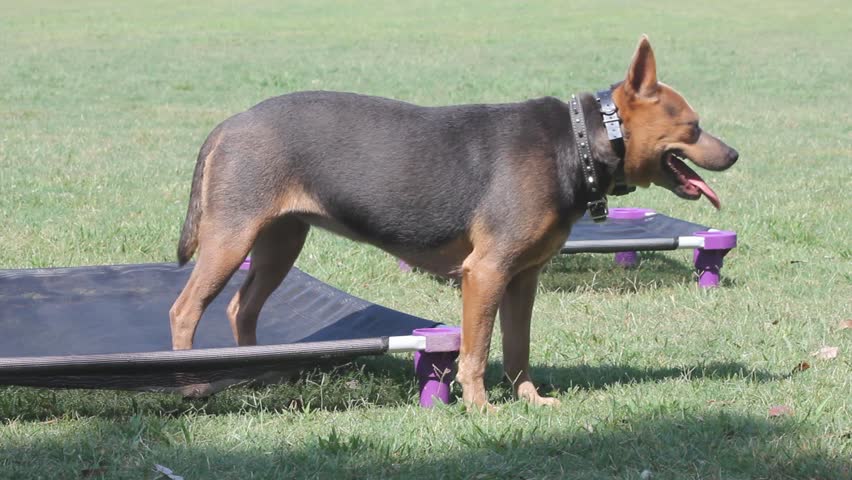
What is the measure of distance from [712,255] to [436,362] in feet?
9.66

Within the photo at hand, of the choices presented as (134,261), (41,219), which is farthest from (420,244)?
(41,219)

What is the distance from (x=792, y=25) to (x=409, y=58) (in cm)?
1320

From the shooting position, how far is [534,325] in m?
6.36

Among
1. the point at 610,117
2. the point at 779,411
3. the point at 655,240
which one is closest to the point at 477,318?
the point at 610,117

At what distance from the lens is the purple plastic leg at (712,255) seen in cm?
717

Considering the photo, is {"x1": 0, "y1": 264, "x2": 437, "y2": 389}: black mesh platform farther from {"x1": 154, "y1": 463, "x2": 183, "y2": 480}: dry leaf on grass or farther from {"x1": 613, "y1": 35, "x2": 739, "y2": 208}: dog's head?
{"x1": 613, "y1": 35, "x2": 739, "y2": 208}: dog's head

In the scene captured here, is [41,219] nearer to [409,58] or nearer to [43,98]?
[43,98]

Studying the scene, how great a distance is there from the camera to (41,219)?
854 centimetres

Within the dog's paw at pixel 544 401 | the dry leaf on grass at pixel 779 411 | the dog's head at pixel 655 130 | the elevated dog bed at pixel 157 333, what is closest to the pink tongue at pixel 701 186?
the dog's head at pixel 655 130

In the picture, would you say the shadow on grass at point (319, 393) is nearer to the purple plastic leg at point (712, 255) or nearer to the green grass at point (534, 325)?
the green grass at point (534, 325)

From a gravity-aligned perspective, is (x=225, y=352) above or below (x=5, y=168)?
above

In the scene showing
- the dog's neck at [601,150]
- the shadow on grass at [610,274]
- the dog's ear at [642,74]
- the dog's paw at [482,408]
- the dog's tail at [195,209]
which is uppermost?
the dog's ear at [642,74]

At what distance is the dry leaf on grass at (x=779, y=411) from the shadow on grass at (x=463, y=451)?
0.24ft

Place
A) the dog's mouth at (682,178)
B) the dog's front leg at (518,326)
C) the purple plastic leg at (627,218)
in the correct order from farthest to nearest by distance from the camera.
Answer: the purple plastic leg at (627,218) → the dog's front leg at (518,326) → the dog's mouth at (682,178)
